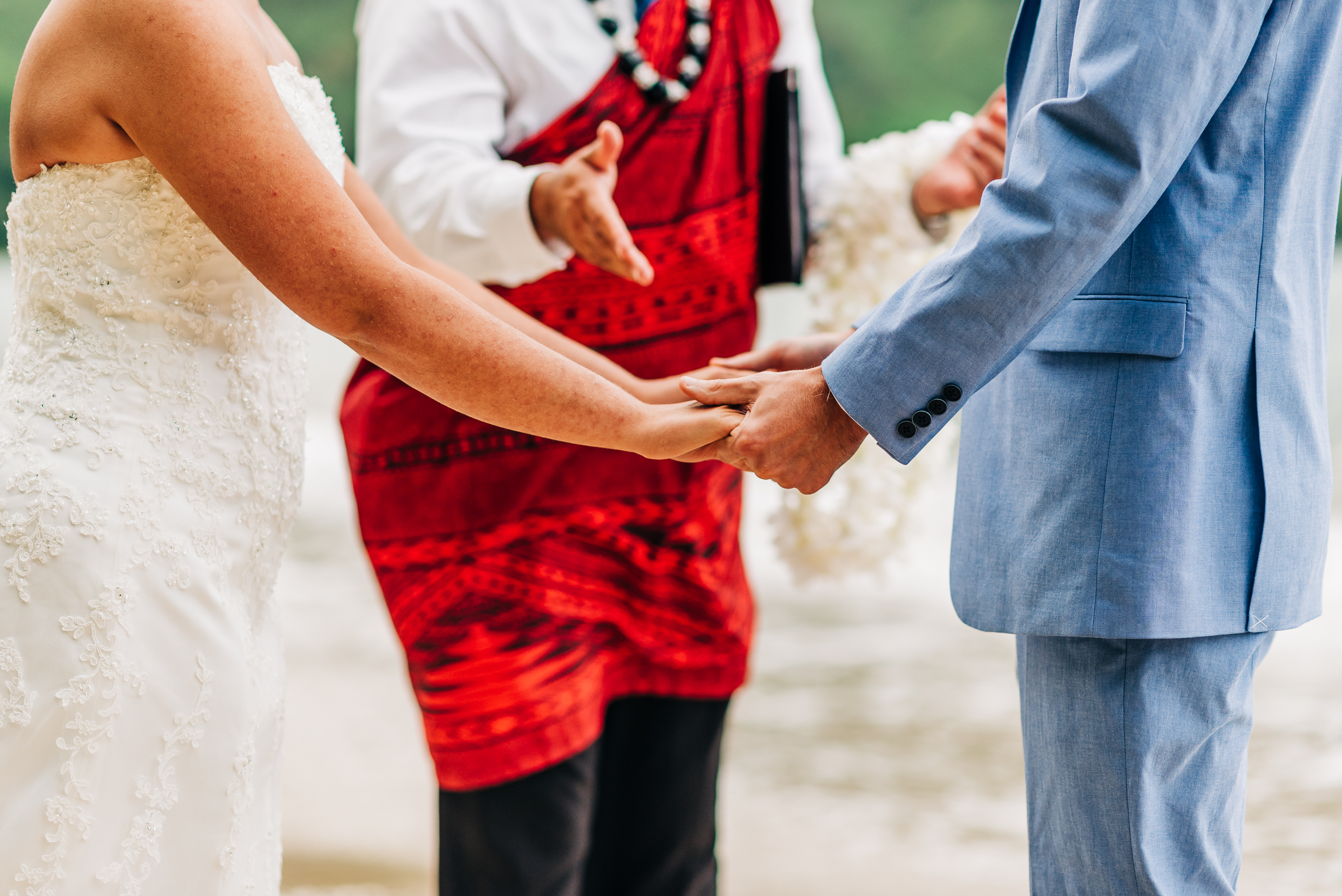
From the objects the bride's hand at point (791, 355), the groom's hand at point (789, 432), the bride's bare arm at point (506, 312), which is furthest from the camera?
the bride's hand at point (791, 355)

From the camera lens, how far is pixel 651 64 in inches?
65.4

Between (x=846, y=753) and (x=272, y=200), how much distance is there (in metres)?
2.58

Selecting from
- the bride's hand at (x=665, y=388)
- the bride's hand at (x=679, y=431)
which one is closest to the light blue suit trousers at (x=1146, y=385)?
the bride's hand at (x=679, y=431)

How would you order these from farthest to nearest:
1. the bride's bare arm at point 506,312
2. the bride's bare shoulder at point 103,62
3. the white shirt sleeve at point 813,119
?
the white shirt sleeve at point 813,119, the bride's bare arm at point 506,312, the bride's bare shoulder at point 103,62

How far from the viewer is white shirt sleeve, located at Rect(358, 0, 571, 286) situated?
160cm

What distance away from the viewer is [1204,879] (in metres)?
1.22

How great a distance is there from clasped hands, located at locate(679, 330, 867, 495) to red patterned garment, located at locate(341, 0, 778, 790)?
1.05 feet

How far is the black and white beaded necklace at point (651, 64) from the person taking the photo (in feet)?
5.41

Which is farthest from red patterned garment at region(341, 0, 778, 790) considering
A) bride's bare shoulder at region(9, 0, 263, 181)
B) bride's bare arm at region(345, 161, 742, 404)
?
bride's bare shoulder at region(9, 0, 263, 181)

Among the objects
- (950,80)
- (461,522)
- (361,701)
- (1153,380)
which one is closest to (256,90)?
(461,522)

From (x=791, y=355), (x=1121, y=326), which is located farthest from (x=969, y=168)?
(x=1121, y=326)

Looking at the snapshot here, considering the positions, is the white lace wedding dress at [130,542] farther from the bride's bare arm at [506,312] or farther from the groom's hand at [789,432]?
the groom's hand at [789,432]

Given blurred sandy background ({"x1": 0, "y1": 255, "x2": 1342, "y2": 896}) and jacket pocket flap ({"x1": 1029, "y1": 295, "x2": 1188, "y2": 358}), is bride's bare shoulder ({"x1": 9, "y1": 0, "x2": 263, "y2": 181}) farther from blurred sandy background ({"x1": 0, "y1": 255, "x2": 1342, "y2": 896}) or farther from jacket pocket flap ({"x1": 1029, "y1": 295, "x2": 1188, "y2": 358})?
jacket pocket flap ({"x1": 1029, "y1": 295, "x2": 1188, "y2": 358})

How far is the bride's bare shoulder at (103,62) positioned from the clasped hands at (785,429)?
2.03 feet
